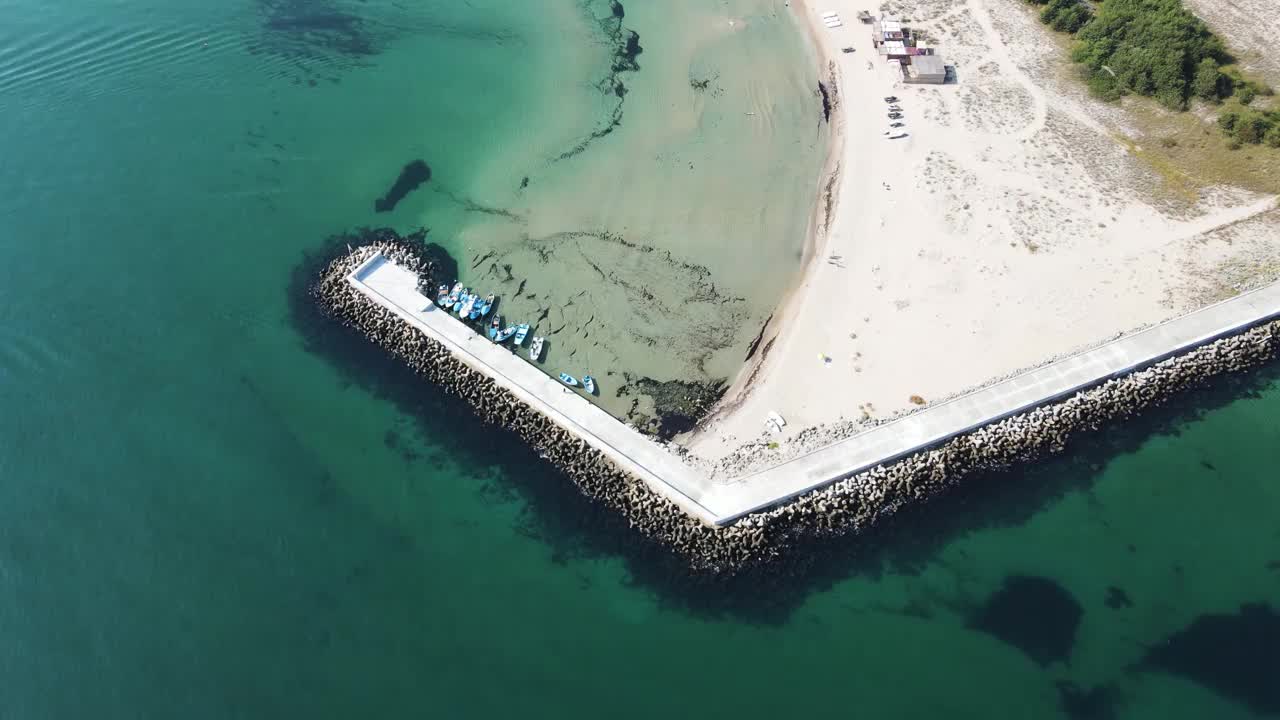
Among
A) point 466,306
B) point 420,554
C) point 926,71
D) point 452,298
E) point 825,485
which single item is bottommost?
point 420,554

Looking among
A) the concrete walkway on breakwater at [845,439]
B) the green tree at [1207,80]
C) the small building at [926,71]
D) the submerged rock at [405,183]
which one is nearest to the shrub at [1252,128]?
the green tree at [1207,80]

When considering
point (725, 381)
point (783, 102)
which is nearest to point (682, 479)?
point (725, 381)

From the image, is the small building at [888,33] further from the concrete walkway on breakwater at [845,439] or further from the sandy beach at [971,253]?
the concrete walkway on breakwater at [845,439]

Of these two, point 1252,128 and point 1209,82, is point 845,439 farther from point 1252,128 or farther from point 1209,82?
point 1209,82

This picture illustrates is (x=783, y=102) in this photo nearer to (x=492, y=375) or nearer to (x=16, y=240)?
(x=492, y=375)

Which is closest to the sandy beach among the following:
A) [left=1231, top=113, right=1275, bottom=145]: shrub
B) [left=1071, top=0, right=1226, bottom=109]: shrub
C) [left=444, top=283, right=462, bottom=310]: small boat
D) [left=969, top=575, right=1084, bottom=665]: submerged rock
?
[left=1071, top=0, right=1226, bottom=109]: shrub

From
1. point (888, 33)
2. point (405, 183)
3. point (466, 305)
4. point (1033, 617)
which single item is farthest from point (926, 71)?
point (405, 183)
